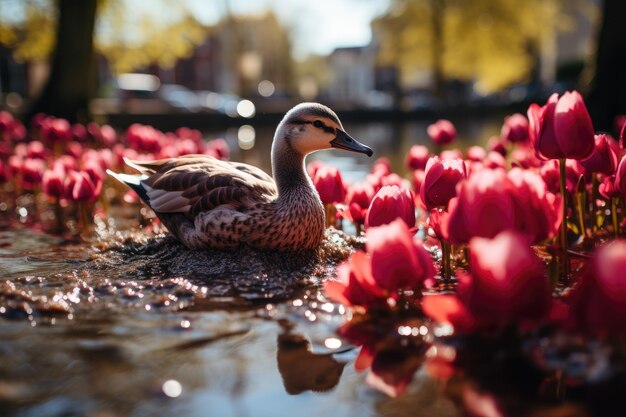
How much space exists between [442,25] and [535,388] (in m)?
33.5

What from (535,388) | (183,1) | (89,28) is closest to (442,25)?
(183,1)

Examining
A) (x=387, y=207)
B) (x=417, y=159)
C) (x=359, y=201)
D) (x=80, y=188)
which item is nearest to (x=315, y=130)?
(x=359, y=201)

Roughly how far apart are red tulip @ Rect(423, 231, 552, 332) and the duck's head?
6.12 feet

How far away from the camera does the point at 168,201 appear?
407cm

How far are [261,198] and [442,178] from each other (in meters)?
1.12

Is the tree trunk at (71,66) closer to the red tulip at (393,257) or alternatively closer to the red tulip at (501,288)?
the red tulip at (393,257)

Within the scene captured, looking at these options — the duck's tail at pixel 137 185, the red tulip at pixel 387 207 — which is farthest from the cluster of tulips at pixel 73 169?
the red tulip at pixel 387 207

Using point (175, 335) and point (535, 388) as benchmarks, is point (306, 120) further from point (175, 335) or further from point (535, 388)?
point (535, 388)

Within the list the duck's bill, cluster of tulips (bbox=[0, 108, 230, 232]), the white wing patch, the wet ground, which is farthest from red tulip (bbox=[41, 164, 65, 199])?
the duck's bill

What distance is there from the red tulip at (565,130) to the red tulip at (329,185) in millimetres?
1660

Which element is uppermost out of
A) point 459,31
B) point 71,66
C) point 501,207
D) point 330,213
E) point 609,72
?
point 459,31

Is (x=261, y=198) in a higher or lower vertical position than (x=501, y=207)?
lower

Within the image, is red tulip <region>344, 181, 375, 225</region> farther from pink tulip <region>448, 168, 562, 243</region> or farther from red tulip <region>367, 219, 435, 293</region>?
red tulip <region>367, 219, 435, 293</region>

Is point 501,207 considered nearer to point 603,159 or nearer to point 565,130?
point 565,130
